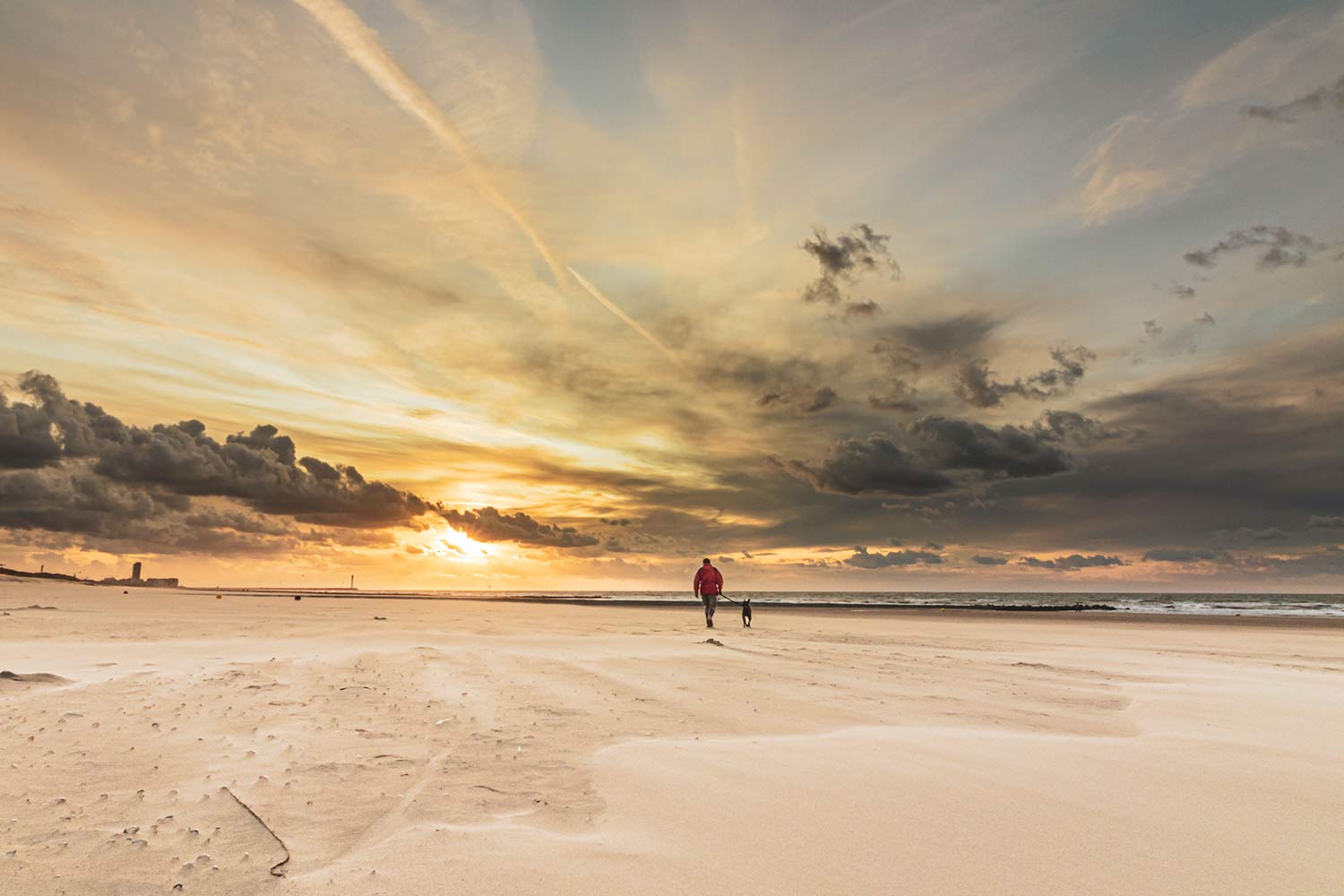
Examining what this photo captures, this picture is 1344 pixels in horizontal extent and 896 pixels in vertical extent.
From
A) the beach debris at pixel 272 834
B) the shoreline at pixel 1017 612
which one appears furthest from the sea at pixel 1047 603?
the beach debris at pixel 272 834

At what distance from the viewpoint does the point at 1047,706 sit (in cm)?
791

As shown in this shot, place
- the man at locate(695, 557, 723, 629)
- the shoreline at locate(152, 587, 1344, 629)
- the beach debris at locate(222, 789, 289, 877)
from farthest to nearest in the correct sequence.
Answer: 1. the shoreline at locate(152, 587, 1344, 629)
2. the man at locate(695, 557, 723, 629)
3. the beach debris at locate(222, 789, 289, 877)

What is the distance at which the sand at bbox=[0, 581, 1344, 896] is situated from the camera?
3.23 m

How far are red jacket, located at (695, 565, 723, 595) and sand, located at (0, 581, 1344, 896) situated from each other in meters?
14.5

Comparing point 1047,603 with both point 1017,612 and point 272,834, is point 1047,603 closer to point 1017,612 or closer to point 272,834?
point 1017,612

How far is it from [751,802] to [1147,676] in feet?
32.9

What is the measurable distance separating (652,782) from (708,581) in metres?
20.0

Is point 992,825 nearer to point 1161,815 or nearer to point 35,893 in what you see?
point 1161,815

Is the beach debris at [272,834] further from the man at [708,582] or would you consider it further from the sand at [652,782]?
the man at [708,582]

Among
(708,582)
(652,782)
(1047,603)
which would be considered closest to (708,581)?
(708,582)

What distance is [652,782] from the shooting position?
15.4 feet

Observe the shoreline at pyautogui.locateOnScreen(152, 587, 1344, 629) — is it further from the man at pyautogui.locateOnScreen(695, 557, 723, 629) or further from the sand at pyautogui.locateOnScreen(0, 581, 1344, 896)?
the sand at pyautogui.locateOnScreen(0, 581, 1344, 896)

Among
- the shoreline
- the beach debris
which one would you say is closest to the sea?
the shoreline

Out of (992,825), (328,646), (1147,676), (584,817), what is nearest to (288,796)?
(584,817)
